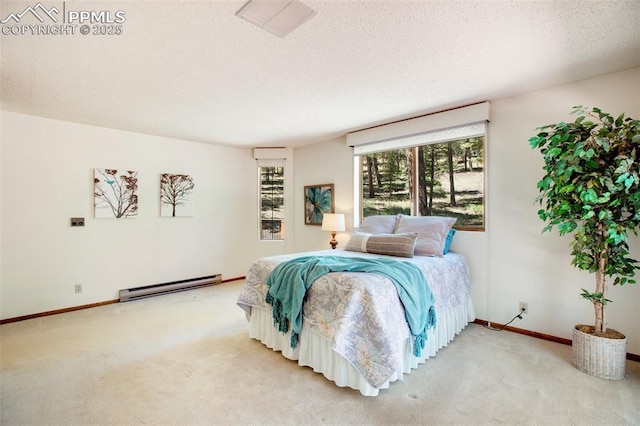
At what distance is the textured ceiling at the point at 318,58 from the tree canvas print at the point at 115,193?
0.85m

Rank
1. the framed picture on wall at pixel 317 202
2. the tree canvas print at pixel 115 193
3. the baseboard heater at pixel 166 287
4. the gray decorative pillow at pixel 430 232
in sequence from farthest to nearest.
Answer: the framed picture on wall at pixel 317 202 < the baseboard heater at pixel 166 287 < the tree canvas print at pixel 115 193 < the gray decorative pillow at pixel 430 232

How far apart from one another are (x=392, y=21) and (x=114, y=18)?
1663mm

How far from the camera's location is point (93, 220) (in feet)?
13.4

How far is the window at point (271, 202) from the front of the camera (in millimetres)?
5605

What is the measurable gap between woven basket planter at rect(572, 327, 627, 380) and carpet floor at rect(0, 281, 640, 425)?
7 cm

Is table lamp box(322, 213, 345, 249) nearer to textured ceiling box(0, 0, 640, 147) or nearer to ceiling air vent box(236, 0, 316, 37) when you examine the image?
textured ceiling box(0, 0, 640, 147)

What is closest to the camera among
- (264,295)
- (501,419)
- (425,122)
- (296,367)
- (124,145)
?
(501,419)

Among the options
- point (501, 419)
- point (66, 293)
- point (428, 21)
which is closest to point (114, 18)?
point (428, 21)

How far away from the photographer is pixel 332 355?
2172mm

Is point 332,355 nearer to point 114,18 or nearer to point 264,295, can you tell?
point 264,295

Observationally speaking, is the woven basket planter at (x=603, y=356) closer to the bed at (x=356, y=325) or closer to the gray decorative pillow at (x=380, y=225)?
the bed at (x=356, y=325)

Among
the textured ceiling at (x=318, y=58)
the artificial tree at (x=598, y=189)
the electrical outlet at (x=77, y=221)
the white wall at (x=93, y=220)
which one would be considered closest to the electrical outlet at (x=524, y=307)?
the artificial tree at (x=598, y=189)

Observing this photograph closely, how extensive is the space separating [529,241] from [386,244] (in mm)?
1375

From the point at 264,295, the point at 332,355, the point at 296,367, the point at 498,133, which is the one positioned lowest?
the point at 296,367
